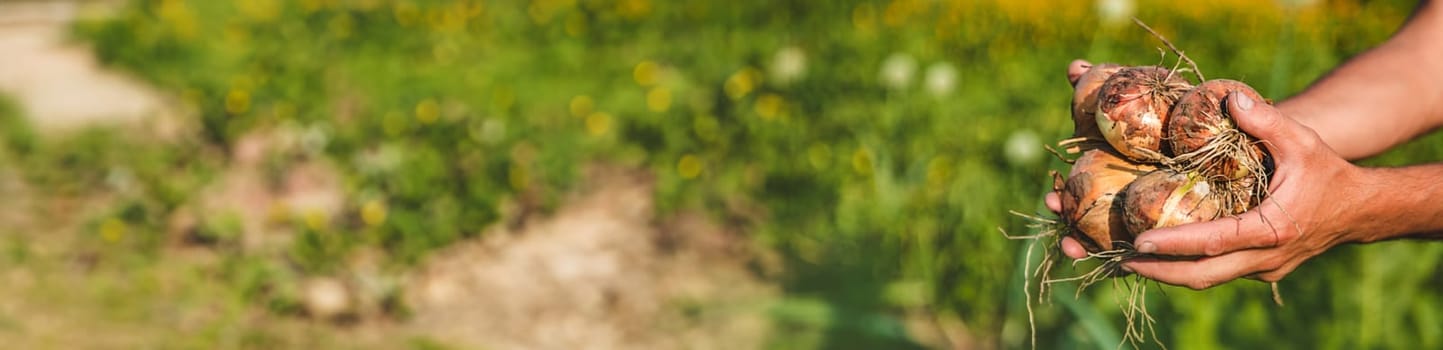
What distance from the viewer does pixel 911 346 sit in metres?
2.50

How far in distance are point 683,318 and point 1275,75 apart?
136 centimetres

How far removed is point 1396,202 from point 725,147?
2195 mm

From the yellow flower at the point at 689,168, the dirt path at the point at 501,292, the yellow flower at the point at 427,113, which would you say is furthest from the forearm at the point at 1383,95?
the yellow flower at the point at 427,113

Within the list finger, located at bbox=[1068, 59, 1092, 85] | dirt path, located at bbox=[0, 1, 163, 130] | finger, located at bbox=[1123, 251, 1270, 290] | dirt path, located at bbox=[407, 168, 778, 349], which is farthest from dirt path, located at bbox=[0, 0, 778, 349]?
finger, located at bbox=[1123, 251, 1270, 290]

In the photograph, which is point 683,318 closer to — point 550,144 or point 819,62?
point 550,144

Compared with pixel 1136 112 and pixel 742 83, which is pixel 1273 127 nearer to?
pixel 1136 112

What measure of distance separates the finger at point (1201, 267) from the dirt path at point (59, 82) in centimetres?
374

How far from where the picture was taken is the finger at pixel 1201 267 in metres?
1.29

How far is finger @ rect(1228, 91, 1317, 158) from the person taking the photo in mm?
1201

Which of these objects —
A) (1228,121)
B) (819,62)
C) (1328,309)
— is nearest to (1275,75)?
(1328,309)

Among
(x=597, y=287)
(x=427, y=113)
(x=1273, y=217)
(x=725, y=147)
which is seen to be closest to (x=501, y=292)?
(x=597, y=287)

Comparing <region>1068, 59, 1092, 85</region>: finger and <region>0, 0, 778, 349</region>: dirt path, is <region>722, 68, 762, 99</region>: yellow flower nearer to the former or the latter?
<region>0, 0, 778, 349</region>: dirt path

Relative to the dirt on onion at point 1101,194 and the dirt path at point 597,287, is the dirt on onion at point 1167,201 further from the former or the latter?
the dirt path at point 597,287

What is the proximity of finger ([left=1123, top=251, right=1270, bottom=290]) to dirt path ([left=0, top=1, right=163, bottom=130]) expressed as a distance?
3.74 m
